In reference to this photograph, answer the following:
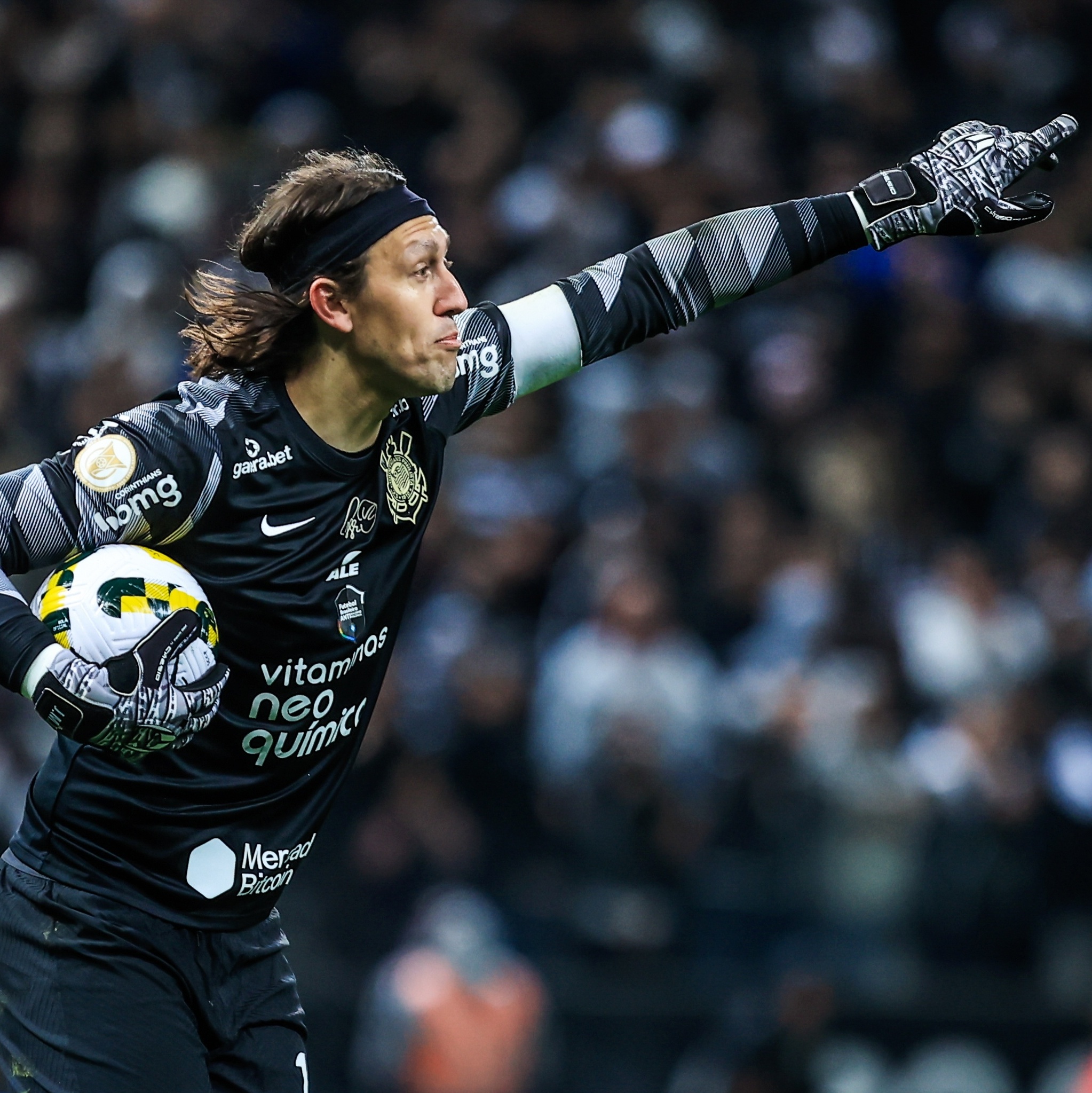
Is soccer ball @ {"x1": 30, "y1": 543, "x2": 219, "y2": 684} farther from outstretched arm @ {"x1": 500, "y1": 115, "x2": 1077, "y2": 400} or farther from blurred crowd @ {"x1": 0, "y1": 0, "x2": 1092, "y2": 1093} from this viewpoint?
blurred crowd @ {"x1": 0, "y1": 0, "x2": 1092, "y2": 1093}

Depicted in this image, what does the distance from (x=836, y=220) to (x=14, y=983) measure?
8.13 feet

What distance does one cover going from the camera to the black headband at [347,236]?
12.7 feet

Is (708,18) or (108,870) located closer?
(108,870)

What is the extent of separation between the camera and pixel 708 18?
12.6 meters

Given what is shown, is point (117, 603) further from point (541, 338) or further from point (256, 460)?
point (541, 338)

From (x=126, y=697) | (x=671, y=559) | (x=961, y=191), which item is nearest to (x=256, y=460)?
(x=126, y=697)

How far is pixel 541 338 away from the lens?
4293mm

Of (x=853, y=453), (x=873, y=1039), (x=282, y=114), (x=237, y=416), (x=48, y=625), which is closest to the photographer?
(x=48, y=625)

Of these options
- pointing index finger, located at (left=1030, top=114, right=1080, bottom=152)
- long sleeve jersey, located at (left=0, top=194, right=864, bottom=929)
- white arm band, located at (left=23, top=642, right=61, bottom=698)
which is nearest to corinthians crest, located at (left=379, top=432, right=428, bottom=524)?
long sleeve jersey, located at (left=0, top=194, right=864, bottom=929)

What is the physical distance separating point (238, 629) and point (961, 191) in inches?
77.6

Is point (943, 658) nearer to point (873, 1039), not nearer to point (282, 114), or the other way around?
point (873, 1039)

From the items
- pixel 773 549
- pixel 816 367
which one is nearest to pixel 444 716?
pixel 773 549

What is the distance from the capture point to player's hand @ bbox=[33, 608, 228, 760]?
329 centimetres

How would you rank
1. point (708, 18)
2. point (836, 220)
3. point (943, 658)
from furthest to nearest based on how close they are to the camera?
1. point (708, 18)
2. point (943, 658)
3. point (836, 220)
